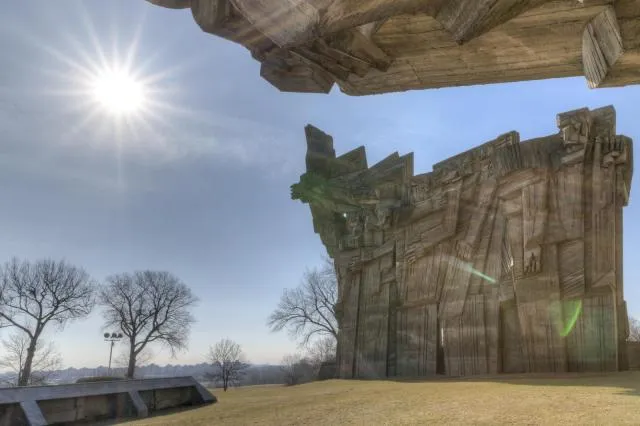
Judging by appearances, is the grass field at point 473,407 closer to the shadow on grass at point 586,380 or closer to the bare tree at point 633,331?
the shadow on grass at point 586,380

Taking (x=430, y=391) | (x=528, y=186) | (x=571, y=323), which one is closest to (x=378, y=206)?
(x=528, y=186)

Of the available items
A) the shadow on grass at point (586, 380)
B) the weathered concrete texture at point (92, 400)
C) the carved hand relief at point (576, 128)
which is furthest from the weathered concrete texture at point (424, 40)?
the carved hand relief at point (576, 128)

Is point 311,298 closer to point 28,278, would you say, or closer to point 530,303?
point 28,278

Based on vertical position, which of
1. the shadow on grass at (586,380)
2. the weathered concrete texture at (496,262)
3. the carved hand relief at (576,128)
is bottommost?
the shadow on grass at (586,380)

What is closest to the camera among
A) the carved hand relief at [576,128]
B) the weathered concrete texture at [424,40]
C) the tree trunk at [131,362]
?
the weathered concrete texture at [424,40]

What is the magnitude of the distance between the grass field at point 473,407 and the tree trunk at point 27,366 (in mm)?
23095

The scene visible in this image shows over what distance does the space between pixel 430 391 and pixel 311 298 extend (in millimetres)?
23736

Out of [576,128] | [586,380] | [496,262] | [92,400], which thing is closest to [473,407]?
[586,380]

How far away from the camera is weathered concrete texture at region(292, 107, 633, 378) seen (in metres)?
10.9

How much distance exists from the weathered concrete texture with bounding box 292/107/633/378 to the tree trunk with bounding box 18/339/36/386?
2060cm

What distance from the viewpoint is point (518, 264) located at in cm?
1202

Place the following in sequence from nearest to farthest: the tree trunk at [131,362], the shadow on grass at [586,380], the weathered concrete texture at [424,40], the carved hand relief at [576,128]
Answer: the weathered concrete texture at [424,40]
the shadow on grass at [586,380]
the carved hand relief at [576,128]
the tree trunk at [131,362]

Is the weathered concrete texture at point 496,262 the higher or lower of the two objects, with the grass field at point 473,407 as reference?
higher

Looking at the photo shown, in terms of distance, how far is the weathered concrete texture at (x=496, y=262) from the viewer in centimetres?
1090
